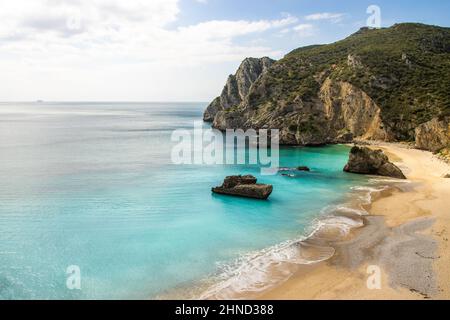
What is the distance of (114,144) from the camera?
79.8 m

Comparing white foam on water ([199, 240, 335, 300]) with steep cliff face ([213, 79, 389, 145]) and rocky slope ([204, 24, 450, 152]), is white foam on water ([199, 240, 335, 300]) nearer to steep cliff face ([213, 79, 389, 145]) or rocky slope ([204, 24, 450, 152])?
rocky slope ([204, 24, 450, 152])

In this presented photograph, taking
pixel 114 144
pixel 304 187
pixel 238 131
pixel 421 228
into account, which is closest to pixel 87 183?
pixel 304 187

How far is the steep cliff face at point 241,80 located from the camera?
5451 inches

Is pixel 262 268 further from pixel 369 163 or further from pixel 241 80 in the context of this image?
pixel 241 80

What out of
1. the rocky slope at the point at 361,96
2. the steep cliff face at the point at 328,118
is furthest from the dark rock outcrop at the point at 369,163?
the steep cliff face at the point at 328,118

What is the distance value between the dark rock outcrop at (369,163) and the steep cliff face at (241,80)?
9121cm

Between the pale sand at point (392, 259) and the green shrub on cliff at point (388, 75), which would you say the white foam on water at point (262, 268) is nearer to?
the pale sand at point (392, 259)

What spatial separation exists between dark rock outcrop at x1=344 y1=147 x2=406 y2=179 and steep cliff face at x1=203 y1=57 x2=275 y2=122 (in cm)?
9121

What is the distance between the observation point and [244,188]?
122ft

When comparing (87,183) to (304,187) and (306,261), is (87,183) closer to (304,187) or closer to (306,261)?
(304,187)

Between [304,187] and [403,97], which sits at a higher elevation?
[403,97]

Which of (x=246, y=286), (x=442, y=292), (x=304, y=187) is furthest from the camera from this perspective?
(x=304, y=187)

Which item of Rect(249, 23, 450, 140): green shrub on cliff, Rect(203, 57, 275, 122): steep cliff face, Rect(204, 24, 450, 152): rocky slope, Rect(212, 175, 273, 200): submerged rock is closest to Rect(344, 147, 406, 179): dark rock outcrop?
Rect(212, 175, 273, 200): submerged rock

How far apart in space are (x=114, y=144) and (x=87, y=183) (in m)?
39.0
